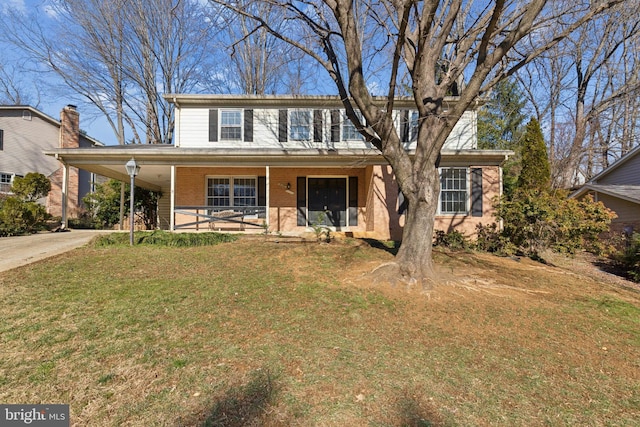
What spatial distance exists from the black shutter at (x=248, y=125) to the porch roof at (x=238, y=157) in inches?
62.9

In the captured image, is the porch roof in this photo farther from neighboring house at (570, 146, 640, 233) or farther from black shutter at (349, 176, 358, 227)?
neighboring house at (570, 146, 640, 233)

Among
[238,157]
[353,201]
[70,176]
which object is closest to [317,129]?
[353,201]

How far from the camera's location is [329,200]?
12617mm

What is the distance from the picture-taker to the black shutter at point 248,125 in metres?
12.3

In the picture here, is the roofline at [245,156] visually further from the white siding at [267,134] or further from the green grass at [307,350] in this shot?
the green grass at [307,350]

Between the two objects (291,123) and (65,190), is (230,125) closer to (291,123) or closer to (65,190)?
(291,123)

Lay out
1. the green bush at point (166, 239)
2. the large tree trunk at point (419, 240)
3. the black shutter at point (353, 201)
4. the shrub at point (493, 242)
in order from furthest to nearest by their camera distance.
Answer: the black shutter at point (353, 201) → the shrub at point (493, 242) → the green bush at point (166, 239) → the large tree trunk at point (419, 240)

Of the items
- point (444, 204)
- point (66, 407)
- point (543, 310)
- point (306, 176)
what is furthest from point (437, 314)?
point (306, 176)

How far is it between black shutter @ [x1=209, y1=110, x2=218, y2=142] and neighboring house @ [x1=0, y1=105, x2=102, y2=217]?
1090 centimetres

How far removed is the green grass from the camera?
8.46ft

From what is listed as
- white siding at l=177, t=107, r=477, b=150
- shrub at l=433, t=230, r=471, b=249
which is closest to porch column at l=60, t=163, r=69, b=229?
white siding at l=177, t=107, r=477, b=150

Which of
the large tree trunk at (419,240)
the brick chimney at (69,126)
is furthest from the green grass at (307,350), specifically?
the brick chimney at (69,126)

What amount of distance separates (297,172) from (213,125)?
372 centimetres

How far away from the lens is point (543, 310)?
15.8ft
